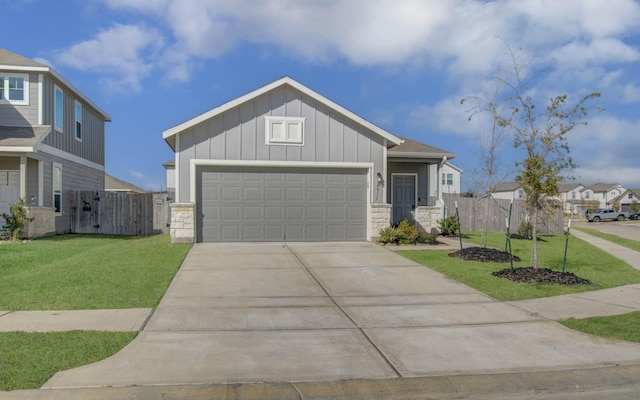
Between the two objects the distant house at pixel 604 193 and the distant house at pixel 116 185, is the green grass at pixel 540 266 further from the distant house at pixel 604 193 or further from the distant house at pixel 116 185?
the distant house at pixel 604 193

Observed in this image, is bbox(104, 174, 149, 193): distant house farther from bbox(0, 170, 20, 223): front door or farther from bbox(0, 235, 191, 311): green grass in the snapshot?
bbox(0, 235, 191, 311): green grass

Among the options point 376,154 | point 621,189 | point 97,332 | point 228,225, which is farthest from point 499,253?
point 621,189

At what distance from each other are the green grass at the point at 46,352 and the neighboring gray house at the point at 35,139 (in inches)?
466

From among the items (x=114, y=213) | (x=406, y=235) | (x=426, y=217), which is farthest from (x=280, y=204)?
(x=114, y=213)

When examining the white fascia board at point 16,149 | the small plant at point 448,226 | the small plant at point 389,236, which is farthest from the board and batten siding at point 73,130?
the small plant at point 448,226

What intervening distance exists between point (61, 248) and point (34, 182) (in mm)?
4603

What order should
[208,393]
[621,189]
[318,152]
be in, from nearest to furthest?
1. [208,393]
2. [318,152]
3. [621,189]

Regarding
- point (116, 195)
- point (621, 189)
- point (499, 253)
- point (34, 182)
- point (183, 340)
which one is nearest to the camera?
point (183, 340)

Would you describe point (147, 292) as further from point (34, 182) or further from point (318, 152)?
point (34, 182)

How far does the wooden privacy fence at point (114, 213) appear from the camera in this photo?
20.0m

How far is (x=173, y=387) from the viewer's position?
432 cm

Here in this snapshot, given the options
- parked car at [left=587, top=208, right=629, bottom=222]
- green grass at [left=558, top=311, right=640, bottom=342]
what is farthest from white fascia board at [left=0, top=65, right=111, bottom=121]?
parked car at [left=587, top=208, right=629, bottom=222]

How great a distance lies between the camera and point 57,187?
60.8 ft

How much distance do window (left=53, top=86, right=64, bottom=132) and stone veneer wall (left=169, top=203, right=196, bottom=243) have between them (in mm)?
7694
